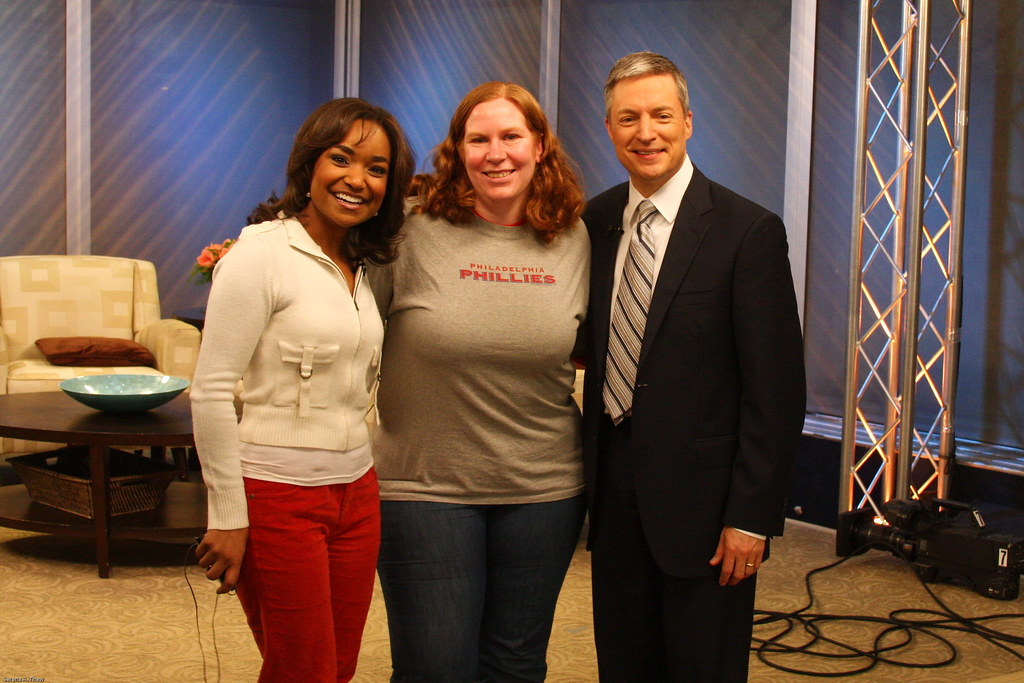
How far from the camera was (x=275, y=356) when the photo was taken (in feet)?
4.75

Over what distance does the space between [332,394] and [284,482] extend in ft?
0.48

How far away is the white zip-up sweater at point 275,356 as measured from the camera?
4.60ft

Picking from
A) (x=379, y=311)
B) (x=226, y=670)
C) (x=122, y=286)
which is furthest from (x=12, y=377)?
(x=379, y=311)

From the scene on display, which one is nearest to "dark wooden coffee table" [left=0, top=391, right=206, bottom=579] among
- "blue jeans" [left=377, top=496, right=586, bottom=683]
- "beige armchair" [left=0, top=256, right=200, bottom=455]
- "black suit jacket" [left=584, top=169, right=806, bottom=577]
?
"beige armchair" [left=0, top=256, right=200, bottom=455]

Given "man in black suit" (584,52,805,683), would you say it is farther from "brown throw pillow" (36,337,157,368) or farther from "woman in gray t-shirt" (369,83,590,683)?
"brown throw pillow" (36,337,157,368)

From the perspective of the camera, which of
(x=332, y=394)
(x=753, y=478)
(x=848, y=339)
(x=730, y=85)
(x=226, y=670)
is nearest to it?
(x=332, y=394)

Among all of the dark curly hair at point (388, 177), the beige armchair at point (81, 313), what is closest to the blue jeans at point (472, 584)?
the dark curly hair at point (388, 177)

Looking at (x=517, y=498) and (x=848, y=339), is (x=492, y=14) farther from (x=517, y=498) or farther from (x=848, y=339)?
(x=517, y=498)

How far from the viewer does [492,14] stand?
6.00 meters

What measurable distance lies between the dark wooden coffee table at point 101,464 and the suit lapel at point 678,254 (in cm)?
201

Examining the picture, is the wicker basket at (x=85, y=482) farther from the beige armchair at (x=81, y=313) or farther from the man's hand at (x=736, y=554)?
the man's hand at (x=736, y=554)

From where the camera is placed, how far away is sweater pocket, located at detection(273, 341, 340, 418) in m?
1.45

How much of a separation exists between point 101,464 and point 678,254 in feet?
7.69

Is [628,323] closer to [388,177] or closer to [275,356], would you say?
[388,177]
